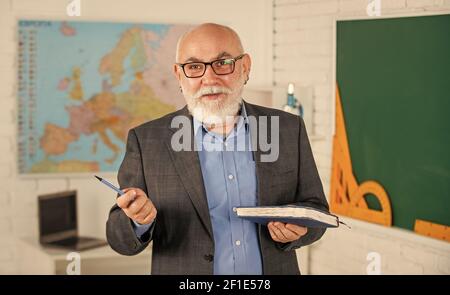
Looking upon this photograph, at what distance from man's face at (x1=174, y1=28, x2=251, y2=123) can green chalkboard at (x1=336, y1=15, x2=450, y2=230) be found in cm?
107

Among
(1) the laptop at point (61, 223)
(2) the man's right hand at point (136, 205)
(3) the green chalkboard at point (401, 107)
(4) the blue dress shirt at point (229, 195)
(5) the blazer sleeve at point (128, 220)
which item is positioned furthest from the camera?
(1) the laptop at point (61, 223)

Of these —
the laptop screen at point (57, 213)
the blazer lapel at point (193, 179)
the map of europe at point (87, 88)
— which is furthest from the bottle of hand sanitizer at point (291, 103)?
the blazer lapel at point (193, 179)

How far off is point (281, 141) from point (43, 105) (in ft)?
5.23

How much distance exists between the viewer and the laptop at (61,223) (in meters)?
2.77

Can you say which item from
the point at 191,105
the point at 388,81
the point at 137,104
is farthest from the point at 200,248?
the point at 137,104

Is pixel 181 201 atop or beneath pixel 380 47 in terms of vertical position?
beneath

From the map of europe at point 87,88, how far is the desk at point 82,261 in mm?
349

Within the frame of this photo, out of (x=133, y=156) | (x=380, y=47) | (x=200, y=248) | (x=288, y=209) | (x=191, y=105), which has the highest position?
(x=380, y=47)

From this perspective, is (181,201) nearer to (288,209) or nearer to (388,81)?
(288,209)

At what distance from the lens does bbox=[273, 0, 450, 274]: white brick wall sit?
2.54 m

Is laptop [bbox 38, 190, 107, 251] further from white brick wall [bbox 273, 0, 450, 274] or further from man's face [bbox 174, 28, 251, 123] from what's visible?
man's face [bbox 174, 28, 251, 123]

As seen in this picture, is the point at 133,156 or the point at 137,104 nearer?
the point at 133,156

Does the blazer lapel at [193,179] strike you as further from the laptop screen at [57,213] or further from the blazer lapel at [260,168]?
the laptop screen at [57,213]

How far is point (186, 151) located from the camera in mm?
1484
